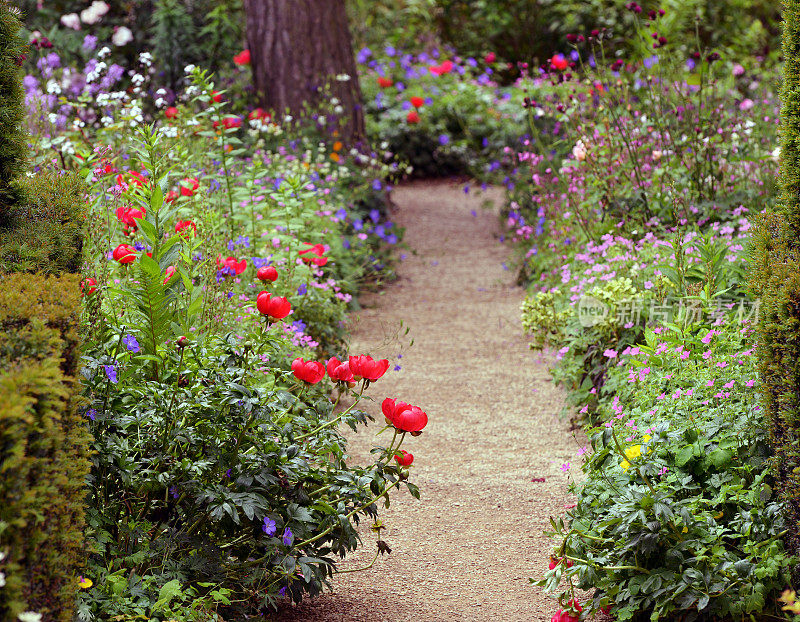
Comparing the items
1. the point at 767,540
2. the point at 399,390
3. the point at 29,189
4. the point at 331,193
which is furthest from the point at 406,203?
the point at 767,540

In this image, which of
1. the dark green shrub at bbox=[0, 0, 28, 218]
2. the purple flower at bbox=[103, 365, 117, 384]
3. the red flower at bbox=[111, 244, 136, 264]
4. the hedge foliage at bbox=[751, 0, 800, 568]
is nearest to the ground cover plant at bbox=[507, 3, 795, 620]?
the hedge foliage at bbox=[751, 0, 800, 568]

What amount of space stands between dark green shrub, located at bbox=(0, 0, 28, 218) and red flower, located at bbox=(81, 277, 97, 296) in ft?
1.17

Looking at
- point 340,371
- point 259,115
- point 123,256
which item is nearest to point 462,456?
point 340,371

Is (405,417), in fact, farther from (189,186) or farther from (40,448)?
(189,186)

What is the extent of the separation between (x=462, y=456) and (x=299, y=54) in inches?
180

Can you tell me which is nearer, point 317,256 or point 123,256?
point 123,256

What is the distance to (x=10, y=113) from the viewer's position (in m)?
2.61

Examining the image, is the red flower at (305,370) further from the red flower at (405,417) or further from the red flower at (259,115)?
the red flower at (259,115)

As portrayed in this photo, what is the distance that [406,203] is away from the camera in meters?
8.55

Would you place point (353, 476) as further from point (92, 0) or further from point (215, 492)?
point (92, 0)

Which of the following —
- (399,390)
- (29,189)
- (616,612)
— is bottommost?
(399,390)

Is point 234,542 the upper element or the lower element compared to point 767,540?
lower

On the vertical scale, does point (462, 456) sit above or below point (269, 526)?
below

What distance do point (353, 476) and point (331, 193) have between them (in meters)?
4.18
